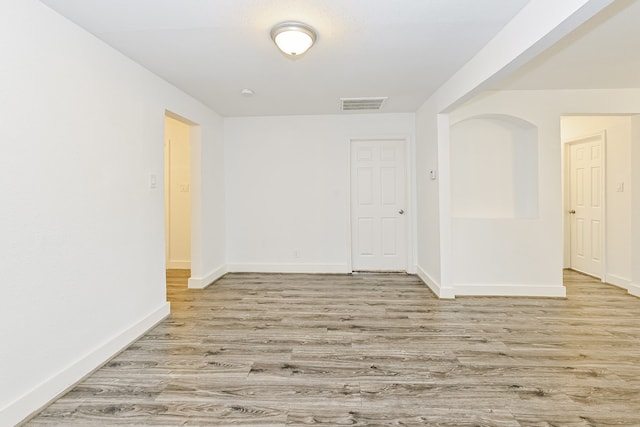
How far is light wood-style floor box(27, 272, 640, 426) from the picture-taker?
5.60 feet

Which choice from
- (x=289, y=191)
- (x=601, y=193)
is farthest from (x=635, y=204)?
(x=289, y=191)

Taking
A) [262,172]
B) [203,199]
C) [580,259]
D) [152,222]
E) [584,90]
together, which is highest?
[584,90]

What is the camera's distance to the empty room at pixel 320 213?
177cm

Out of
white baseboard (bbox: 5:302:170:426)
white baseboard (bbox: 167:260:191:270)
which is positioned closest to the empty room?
white baseboard (bbox: 5:302:170:426)

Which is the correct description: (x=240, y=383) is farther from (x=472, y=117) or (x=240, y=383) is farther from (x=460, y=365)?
(x=472, y=117)

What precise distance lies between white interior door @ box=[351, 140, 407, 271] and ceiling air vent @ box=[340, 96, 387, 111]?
0.60 meters

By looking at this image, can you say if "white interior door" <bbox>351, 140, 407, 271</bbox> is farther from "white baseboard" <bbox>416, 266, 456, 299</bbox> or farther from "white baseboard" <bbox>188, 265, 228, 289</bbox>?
"white baseboard" <bbox>188, 265, 228, 289</bbox>

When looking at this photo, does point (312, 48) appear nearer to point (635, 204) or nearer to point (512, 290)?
point (512, 290)

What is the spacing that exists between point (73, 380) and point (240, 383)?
1063mm

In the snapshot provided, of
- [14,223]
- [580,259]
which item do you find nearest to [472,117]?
[580,259]

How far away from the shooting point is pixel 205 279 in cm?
413

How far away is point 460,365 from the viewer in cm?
217

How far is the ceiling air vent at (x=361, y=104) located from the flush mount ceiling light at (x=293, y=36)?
1699 millimetres

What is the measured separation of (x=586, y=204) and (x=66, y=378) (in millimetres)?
6263
